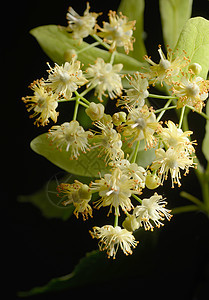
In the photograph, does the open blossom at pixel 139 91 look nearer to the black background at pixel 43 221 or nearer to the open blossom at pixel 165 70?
the open blossom at pixel 165 70

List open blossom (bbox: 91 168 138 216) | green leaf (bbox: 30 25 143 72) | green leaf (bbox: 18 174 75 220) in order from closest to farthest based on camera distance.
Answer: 1. open blossom (bbox: 91 168 138 216)
2. green leaf (bbox: 30 25 143 72)
3. green leaf (bbox: 18 174 75 220)

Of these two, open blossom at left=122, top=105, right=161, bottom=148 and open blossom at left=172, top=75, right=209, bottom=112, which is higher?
open blossom at left=172, top=75, right=209, bottom=112

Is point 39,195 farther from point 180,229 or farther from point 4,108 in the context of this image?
point 180,229

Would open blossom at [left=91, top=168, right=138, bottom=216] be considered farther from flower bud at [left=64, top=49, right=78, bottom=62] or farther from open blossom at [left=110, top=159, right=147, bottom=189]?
flower bud at [left=64, top=49, right=78, bottom=62]

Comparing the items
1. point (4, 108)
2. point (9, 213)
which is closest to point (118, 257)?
point (9, 213)

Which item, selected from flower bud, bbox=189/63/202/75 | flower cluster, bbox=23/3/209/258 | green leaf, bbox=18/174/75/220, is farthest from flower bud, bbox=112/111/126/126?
green leaf, bbox=18/174/75/220

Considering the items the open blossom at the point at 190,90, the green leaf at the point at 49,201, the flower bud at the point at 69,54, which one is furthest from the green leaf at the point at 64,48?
the green leaf at the point at 49,201
